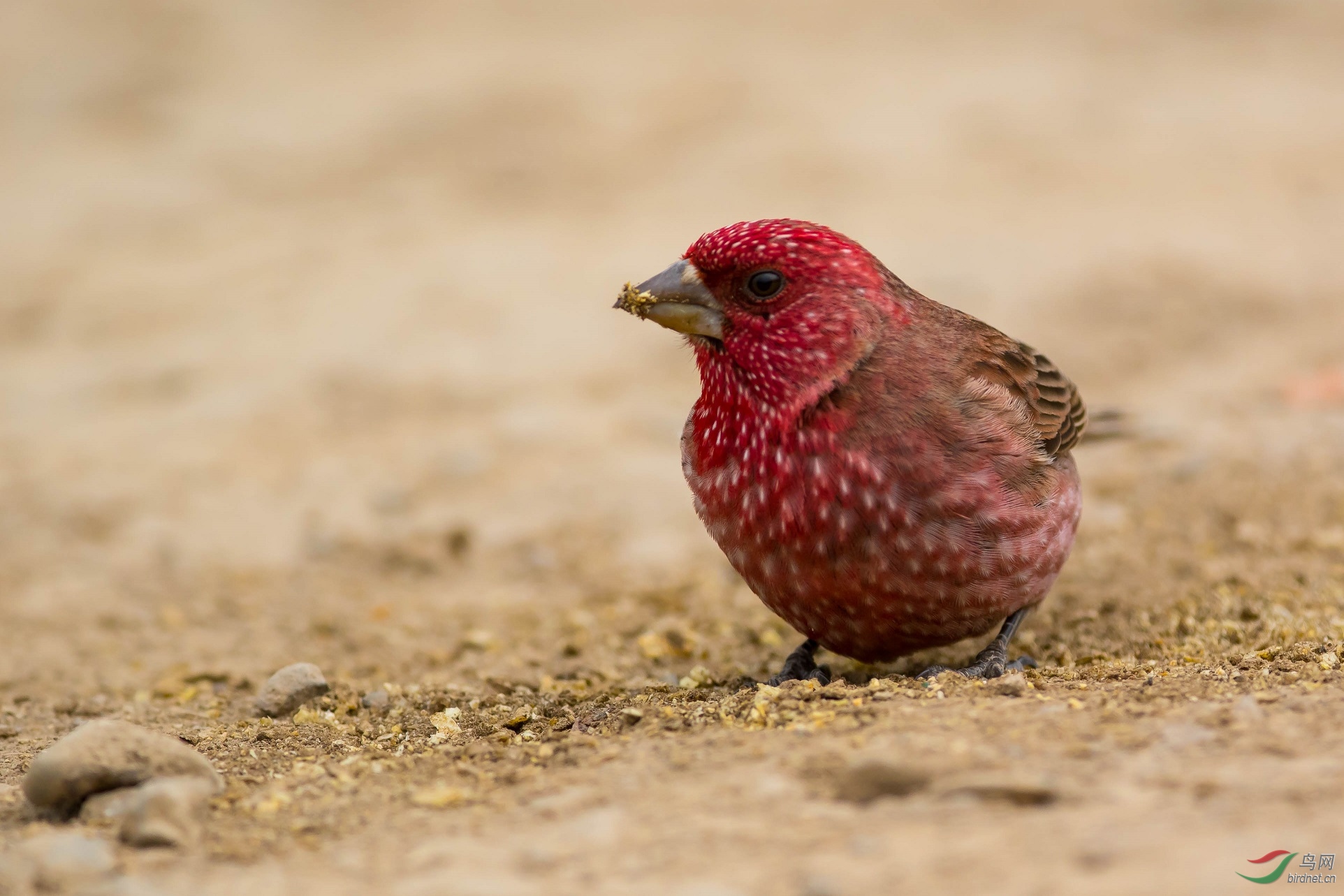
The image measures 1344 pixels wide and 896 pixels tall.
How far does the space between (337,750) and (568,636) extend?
6.17 feet

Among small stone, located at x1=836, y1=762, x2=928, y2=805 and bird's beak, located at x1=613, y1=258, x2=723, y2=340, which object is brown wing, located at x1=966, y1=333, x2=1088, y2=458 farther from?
small stone, located at x1=836, y1=762, x2=928, y2=805

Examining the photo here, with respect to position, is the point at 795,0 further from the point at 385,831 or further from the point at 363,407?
the point at 385,831

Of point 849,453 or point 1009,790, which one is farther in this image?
point 849,453

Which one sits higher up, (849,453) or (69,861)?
(849,453)

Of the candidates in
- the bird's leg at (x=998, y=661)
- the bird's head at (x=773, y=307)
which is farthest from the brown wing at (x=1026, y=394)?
the bird's leg at (x=998, y=661)

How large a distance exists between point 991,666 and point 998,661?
0.06 metres

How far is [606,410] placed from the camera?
791 cm

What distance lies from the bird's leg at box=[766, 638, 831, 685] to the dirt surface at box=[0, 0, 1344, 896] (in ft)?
0.52

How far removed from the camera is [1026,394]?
4430 mm

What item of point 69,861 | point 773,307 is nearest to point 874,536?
point 773,307

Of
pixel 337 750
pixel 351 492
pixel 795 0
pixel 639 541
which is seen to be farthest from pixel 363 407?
pixel 795 0

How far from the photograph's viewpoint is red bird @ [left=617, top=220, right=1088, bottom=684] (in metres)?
3.84

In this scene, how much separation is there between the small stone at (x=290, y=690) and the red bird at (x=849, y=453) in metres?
1.37

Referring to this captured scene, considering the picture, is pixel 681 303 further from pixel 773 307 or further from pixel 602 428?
pixel 602 428
